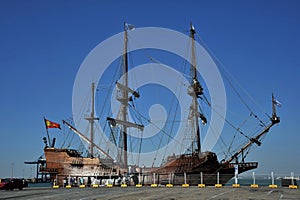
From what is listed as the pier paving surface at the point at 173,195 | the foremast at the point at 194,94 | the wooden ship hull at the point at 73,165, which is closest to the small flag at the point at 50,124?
the wooden ship hull at the point at 73,165

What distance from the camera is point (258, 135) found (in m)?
58.4

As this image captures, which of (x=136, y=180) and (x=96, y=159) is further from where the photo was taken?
(x=96, y=159)

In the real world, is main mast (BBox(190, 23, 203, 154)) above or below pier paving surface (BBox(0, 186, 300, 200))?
above

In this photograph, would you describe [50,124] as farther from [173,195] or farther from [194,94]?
[173,195]

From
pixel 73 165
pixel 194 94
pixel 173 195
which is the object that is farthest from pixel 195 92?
pixel 173 195

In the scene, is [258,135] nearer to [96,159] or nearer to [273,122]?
[273,122]

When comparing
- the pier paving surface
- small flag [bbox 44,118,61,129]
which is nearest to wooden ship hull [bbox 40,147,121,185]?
small flag [bbox 44,118,61,129]

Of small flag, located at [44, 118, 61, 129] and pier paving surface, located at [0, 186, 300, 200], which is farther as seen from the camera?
small flag, located at [44, 118, 61, 129]

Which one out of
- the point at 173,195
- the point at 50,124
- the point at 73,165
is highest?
the point at 50,124

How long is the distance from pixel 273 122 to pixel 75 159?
3667 cm

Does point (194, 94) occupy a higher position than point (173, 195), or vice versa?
point (194, 94)

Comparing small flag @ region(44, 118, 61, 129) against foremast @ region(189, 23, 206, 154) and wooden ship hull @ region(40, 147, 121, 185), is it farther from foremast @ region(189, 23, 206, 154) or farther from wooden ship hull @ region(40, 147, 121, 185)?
foremast @ region(189, 23, 206, 154)

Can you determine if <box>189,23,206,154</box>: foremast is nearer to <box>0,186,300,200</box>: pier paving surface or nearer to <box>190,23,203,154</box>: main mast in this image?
<box>190,23,203,154</box>: main mast

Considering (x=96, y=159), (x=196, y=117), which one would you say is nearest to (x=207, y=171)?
(x=196, y=117)
